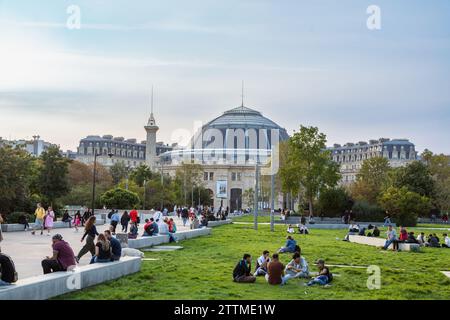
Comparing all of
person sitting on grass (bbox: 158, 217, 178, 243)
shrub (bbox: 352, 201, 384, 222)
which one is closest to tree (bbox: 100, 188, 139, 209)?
shrub (bbox: 352, 201, 384, 222)

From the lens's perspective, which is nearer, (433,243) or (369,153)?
(433,243)

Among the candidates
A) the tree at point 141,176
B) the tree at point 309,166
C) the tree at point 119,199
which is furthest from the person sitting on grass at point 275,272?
the tree at point 141,176

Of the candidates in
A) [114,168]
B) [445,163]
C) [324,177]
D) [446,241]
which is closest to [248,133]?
[114,168]

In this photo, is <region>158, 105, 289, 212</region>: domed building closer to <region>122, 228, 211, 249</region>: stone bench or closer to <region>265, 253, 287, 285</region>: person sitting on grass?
<region>122, 228, 211, 249</region>: stone bench

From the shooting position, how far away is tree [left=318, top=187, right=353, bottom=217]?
65.0m

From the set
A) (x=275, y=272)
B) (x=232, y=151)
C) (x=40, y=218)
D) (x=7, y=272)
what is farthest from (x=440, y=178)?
(x=7, y=272)

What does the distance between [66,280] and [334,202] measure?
53051mm

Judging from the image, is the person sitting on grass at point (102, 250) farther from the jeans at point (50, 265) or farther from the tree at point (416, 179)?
the tree at point (416, 179)

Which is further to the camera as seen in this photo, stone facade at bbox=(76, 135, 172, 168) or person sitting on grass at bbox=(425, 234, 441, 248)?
stone facade at bbox=(76, 135, 172, 168)

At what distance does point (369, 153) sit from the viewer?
6786 inches

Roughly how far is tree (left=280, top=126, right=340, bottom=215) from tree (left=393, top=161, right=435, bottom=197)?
48.0 feet

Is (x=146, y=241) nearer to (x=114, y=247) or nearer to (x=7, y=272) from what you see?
(x=114, y=247)

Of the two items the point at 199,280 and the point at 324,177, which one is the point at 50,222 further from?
the point at 324,177
